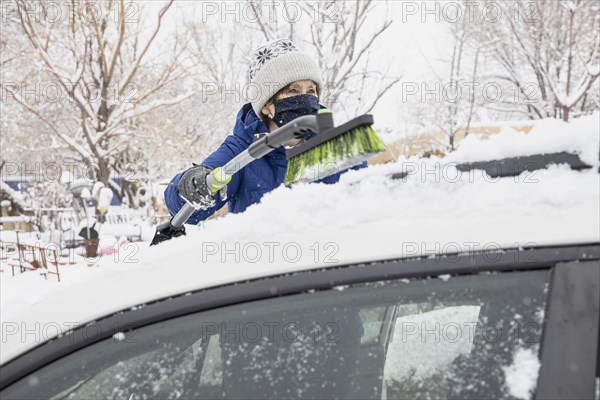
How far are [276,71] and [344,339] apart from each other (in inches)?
79.1

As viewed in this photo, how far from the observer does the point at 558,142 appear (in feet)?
3.01

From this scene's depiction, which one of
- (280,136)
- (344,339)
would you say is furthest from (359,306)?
(280,136)

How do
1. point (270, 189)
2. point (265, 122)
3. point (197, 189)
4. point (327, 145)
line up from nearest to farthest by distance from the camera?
point (327, 145) < point (197, 189) < point (270, 189) < point (265, 122)

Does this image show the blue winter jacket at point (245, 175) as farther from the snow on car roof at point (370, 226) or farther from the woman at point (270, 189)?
the snow on car roof at point (370, 226)

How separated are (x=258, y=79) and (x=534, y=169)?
2072mm

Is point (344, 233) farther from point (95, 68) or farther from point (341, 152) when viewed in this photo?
point (95, 68)

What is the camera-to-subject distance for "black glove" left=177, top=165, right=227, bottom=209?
6.74 feet

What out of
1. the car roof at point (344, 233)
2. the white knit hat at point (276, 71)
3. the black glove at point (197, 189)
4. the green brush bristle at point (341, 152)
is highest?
the white knit hat at point (276, 71)

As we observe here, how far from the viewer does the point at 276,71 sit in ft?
8.99

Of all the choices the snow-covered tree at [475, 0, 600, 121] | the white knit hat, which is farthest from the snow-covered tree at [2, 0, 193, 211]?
the white knit hat

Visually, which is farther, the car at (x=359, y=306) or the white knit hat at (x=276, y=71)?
the white knit hat at (x=276, y=71)

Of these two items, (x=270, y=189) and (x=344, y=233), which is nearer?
(x=344, y=233)

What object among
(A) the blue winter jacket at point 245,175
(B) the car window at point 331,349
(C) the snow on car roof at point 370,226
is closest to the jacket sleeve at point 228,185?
(A) the blue winter jacket at point 245,175

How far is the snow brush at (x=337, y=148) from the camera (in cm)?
117
